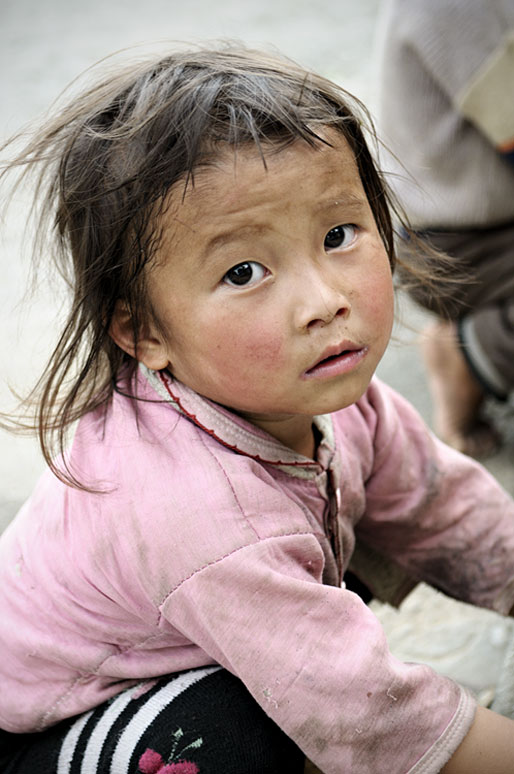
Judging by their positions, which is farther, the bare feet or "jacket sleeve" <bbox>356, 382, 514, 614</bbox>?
the bare feet

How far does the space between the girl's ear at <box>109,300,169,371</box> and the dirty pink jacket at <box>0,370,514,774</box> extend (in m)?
0.03

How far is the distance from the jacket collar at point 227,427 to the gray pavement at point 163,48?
36 centimetres

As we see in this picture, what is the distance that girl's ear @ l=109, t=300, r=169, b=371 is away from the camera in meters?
1.17

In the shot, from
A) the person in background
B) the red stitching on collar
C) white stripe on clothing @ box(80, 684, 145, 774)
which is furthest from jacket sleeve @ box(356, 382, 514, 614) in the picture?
the person in background

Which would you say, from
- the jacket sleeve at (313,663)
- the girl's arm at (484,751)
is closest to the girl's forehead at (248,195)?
the jacket sleeve at (313,663)

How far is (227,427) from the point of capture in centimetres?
119

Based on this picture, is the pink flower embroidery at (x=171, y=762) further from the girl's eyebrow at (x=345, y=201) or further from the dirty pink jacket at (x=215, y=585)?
the girl's eyebrow at (x=345, y=201)

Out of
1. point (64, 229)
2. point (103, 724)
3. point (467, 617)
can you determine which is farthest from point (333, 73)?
point (103, 724)

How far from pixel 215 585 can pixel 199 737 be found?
226mm

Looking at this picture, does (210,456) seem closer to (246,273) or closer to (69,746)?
(246,273)

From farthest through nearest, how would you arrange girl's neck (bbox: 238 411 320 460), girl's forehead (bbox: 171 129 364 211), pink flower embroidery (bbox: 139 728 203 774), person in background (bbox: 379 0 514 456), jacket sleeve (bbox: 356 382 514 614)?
person in background (bbox: 379 0 514 456) → jacket sleeve (bbox: 356 382 514 614) → girl's neck (bbox: 238 411 320 460) → pink flower embroidery (bbox: 139 728 203 774) → girl's forehead (bbox: 171 129 364 211)

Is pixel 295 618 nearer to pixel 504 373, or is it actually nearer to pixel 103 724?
pixel 103 724

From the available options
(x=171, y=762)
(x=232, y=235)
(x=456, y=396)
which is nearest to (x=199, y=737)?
(x=171, y=762)

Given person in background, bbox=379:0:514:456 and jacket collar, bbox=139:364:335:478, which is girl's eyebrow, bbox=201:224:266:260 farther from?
person in background, bbox=379:0:514:456
